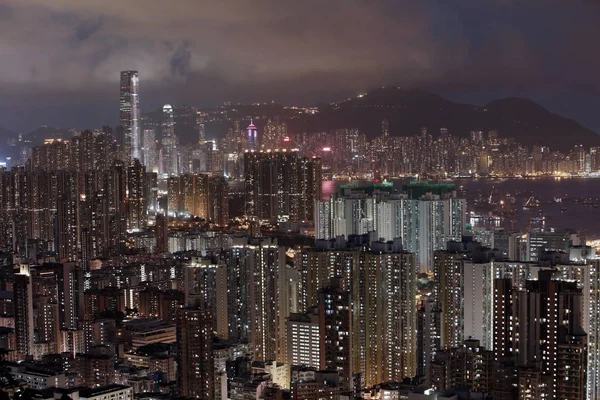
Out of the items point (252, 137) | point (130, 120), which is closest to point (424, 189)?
point (252, 137)

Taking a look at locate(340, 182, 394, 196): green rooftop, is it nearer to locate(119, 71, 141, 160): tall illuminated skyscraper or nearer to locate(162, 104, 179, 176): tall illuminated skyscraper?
locate(162, 104, 179, 176): tall illuminated skyscraper

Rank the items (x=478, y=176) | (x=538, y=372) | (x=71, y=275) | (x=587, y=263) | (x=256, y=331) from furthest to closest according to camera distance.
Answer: (x=478, y=176)
(x=71, y=275)
(x=256, y=331)
(x=587, y=263)
(x=538, y=372)

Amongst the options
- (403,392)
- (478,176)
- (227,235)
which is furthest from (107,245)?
(403,392)

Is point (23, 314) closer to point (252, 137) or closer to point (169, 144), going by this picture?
point (252, 137)

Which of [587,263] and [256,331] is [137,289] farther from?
[587,263]

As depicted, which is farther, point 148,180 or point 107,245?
point 148,180

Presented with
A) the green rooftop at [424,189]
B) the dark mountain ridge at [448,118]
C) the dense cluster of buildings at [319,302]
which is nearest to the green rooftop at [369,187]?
the dense cluster of buildings at [319,302]

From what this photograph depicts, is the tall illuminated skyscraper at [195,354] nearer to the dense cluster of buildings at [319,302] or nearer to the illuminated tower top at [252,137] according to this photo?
the dense cluster of buildings at [319,302]

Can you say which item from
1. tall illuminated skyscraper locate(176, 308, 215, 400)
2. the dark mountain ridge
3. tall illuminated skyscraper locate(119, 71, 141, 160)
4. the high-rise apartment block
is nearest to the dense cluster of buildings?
tall illuminated skyscraper locate(176, 308, 215, 400)
